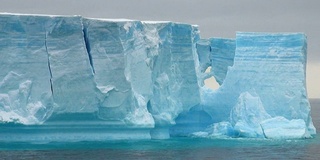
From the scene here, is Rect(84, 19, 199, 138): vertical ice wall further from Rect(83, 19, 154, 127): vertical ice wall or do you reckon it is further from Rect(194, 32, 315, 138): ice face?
Rect(194, 32, 315, 138): ice face

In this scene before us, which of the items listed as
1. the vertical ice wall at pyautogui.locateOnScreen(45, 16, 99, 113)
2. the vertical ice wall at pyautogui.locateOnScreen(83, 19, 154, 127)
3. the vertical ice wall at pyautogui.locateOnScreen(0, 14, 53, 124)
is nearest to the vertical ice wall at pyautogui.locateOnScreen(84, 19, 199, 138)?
the vertical ice wall at pyautogui.locateOnScreen(83, 19, 154, 127)

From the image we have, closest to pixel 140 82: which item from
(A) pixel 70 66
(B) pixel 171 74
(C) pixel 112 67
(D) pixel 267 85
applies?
(C) pixel 112 67

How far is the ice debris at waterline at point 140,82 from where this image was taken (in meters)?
24.8

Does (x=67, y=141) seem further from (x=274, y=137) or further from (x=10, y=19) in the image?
(x=274, y=137)

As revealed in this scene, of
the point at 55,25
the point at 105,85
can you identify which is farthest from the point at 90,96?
the point at 55,25

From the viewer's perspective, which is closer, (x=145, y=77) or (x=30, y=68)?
(x=30, y=68)

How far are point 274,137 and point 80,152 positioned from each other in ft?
27.8

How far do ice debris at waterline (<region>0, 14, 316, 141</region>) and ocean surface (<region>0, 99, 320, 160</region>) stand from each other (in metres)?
0.39

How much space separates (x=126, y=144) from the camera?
26.9 m

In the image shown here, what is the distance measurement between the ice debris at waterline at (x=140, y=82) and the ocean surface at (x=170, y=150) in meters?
0.39

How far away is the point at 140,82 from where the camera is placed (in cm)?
2719

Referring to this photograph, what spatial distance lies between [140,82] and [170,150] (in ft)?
9.68

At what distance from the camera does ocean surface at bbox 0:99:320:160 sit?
918 inches

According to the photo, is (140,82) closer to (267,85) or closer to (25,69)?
(25,69)
